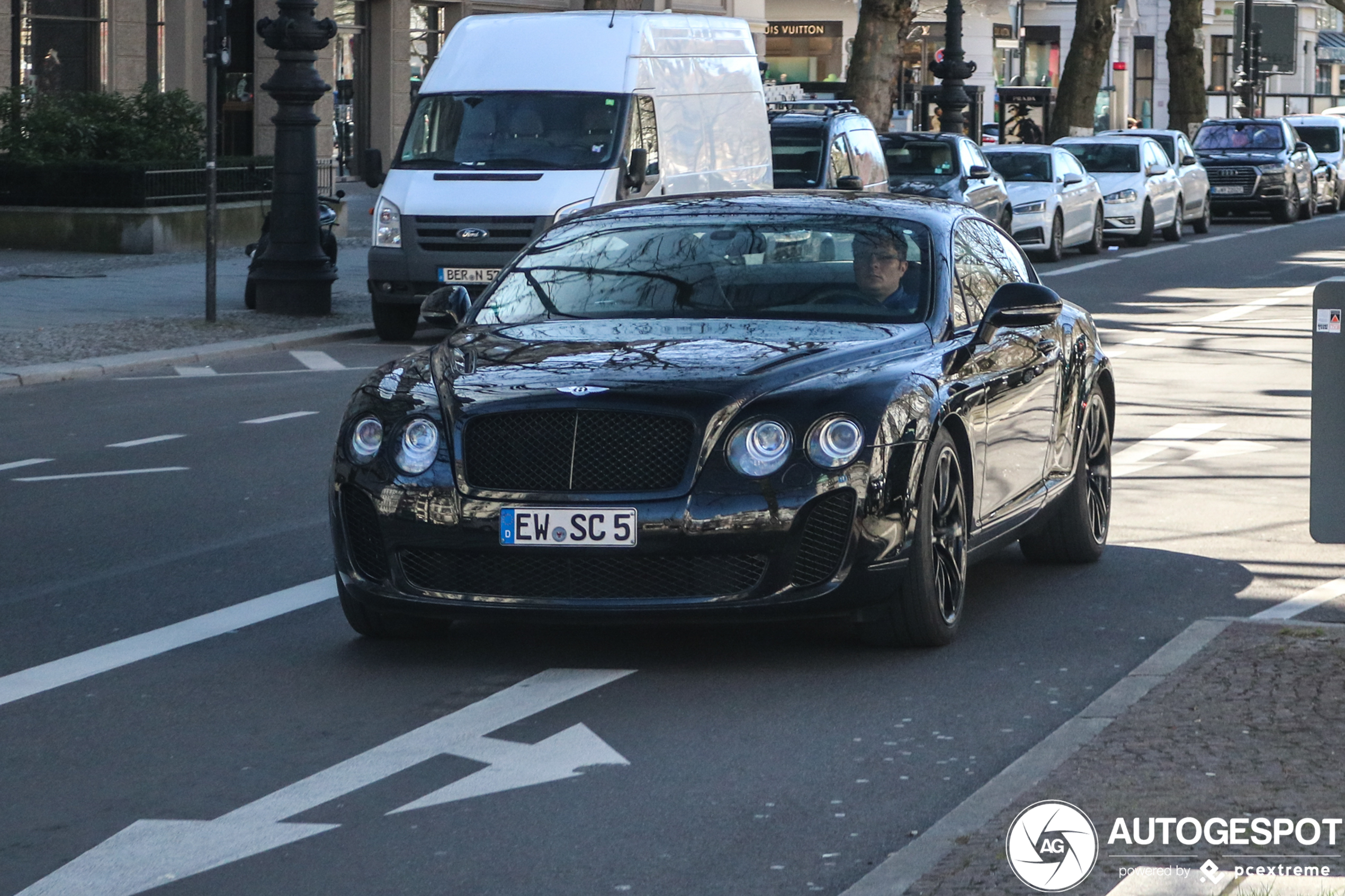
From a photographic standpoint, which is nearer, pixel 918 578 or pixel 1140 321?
pixel 918 578

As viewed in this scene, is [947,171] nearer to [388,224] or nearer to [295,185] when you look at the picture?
[295,185]

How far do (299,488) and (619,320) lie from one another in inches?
141

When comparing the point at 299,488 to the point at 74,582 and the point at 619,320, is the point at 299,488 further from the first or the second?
the point at 619,320

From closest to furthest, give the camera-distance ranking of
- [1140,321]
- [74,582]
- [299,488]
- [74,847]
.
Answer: [74,847], [74,582], [299,488], [1140,321]

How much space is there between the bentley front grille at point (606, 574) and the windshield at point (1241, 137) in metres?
37.7

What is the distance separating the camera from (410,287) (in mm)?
18734

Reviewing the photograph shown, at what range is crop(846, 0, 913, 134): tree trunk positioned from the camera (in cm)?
3662

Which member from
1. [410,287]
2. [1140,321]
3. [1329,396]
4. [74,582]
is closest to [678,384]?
[1329,396]

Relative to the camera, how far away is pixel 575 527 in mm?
6602

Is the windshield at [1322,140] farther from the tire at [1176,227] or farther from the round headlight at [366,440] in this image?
the round headlight at [366,440]

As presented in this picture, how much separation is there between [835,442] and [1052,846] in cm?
218

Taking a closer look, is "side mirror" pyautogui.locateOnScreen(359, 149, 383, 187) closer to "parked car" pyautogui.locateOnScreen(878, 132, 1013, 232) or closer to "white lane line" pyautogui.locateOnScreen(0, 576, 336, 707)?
"parked car" pyautogui.locateOnScreen(878, 132, 1013, 232)

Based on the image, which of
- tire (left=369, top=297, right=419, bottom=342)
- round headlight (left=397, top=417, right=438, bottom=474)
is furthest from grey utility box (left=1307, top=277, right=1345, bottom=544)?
tire (left=369, top=297, right=419, bottom=342)

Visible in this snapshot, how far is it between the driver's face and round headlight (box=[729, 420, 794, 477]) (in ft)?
4.20
